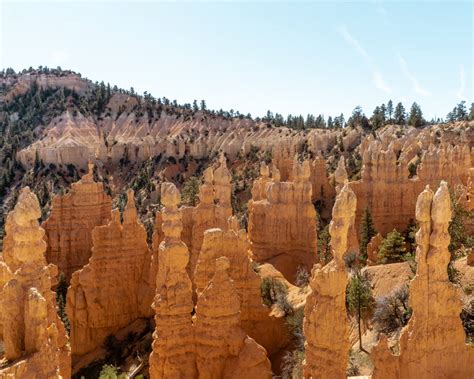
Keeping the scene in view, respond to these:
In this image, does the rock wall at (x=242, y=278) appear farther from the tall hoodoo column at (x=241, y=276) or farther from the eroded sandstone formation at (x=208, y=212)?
the eroded sandstone formation at (x=208, y=212)

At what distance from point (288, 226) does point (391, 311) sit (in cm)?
1358

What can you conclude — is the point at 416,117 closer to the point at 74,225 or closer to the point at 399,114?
the point at 399,114

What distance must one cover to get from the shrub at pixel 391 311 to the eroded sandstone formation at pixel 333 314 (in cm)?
600

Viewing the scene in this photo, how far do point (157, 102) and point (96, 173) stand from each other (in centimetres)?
3445

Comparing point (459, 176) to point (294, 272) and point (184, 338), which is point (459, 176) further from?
point (184, 338)

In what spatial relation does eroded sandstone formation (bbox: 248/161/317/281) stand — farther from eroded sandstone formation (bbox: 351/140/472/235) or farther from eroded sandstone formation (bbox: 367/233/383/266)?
eroded sandstone formation (bbox: 351/140/472/235)

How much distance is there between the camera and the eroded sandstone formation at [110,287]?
2708cm

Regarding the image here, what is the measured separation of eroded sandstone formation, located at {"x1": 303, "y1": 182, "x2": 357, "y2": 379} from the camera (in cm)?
1333

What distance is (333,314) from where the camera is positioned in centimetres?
1333

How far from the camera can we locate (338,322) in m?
13.3

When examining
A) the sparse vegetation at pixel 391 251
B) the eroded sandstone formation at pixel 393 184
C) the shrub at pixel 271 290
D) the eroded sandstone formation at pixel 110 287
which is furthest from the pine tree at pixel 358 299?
the eroded sandstone formation at pixel 393 184

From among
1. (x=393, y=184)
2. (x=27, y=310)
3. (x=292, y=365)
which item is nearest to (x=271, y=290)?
(x=292, y=365)

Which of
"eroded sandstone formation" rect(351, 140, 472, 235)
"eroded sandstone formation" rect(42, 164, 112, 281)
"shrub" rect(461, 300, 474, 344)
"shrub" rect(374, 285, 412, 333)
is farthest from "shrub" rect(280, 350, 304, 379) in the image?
"eroded sandstone formation" rect(351, 140, 472, 235)

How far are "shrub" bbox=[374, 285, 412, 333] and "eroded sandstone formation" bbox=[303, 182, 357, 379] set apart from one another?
600 cm
